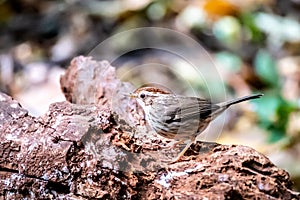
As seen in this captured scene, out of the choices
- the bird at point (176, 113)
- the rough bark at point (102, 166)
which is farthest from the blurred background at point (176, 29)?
the rough bark at point (102, 166)

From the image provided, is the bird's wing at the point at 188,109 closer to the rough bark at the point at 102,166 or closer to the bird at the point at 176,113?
the bird at the point at 176,113

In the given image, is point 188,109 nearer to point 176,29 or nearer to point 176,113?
point 176,113

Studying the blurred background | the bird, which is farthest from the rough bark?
the blurred background

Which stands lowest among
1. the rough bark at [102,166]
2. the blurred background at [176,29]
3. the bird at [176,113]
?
the rough bark at [102,166]

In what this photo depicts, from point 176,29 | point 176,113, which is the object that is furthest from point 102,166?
point 176,29

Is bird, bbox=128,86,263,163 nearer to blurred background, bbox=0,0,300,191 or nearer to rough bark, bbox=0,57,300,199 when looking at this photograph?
rough bark, bbox=0,57,300,199
